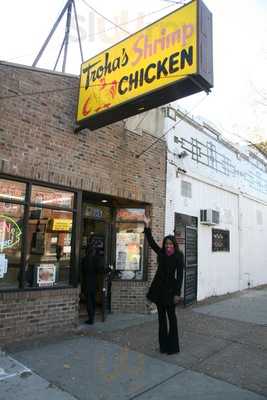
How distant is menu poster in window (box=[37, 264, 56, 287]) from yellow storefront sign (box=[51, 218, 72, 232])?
2.44 feet

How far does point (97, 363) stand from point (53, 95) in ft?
16.3

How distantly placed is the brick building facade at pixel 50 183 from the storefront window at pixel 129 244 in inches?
8.8

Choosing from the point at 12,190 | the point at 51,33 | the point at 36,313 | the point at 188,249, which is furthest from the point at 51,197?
the point at 188,249

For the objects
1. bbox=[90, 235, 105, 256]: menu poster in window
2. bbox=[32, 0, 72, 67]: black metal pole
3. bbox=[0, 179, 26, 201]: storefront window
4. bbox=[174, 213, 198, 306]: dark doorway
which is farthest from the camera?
bbox=[174, 213, 198, 306]: dark doorway

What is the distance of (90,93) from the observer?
23.0 feet

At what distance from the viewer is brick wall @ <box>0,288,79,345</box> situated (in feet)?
19.7

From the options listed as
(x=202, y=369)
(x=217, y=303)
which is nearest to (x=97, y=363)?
(x=202, y=369)

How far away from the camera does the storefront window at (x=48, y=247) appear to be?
665cm

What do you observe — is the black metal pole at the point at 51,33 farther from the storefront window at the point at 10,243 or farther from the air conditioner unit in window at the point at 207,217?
the air conditioner unit in window at the point at 207,217

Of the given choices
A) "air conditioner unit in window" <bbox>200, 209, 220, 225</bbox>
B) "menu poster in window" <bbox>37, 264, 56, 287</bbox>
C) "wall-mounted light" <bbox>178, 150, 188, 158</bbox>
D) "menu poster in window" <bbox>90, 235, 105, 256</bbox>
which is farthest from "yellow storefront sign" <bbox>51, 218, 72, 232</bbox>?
"air conditioner unit in window" <bbox>200, 209, 220, 225</bbox>

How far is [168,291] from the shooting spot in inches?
221

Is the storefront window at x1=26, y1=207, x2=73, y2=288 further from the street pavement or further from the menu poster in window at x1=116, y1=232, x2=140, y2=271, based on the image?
the menu poster in window at x1=116, y1=232, x2=140, y2=271

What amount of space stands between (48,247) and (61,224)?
53 centimetres

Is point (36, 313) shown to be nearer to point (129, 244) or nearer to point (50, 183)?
point (50, 183)
